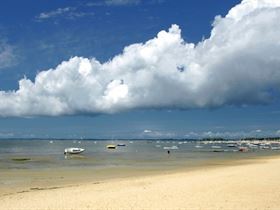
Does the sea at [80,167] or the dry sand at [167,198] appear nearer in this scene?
the dry sand at [167,198]

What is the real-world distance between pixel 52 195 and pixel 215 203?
10.6 metres

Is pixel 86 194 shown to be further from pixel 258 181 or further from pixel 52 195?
pixel 258 181

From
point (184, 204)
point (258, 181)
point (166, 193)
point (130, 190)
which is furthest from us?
point (258, 181)

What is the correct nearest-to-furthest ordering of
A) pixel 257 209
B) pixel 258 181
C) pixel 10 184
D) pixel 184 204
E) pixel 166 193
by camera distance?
1. pixel 257 209
2. pixel 184 204
3. pixel 166 193
4. pixel 258 181
5. pixel 10 184

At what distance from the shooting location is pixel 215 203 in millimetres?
21859

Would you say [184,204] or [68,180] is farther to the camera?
[68,180]

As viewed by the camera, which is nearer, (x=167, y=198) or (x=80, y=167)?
(x=167, y=198)

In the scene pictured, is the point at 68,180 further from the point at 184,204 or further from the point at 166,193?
the point at 184,204

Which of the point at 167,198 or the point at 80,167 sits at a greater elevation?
the point at 80,167

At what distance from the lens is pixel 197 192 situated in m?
26.1

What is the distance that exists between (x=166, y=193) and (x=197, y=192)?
6.35ft

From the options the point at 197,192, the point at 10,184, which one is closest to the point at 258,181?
the point at 197,192

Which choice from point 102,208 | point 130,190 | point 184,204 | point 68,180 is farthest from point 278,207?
point 68,180

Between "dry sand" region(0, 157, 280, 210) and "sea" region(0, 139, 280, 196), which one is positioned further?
"sea" region(0, 139, 280, 196)
